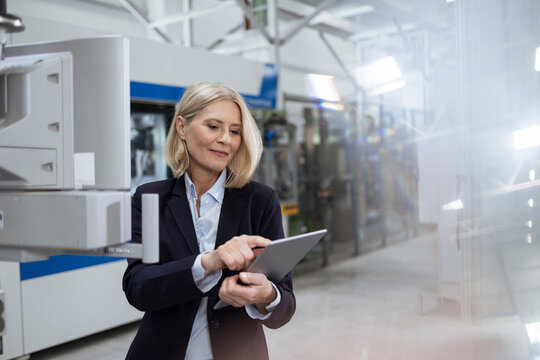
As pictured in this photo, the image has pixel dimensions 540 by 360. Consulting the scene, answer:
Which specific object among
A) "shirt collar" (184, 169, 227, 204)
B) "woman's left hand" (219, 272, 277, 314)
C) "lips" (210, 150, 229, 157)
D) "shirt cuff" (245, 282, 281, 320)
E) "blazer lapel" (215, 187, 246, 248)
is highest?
"lips" (210, 150, 229, 157)

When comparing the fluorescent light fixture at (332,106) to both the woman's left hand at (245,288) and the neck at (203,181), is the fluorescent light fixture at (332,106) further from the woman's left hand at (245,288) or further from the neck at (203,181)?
the woman's left hand at (245,288)

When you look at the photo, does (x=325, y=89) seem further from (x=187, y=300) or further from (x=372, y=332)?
(x=187, y=300)

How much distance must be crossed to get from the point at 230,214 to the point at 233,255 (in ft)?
0.82

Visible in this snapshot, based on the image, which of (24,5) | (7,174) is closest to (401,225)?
(24,5)

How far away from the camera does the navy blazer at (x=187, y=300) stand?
3.90 ft

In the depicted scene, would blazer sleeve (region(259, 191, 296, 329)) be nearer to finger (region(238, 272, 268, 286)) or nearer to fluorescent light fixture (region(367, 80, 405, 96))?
finger (region(238, 272, 268, 286))

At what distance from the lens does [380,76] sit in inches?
239

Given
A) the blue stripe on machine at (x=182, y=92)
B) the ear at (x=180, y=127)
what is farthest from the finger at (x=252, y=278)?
the blue stripe on machine at (x=182, y=92)

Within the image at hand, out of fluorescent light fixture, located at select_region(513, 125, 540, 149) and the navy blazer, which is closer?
the navy blazer

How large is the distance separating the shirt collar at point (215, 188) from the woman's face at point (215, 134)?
0.03 meters

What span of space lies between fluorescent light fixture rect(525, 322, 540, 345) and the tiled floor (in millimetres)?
43

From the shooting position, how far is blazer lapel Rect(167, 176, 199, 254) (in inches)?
49.3

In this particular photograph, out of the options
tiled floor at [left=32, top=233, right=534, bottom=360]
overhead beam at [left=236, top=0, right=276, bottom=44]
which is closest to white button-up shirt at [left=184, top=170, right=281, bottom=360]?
tiled floor at [left=32, top=233, right=534, bottom=360]

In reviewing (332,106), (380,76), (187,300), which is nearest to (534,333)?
(187,300)
